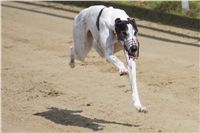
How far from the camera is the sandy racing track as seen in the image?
6.71 meters

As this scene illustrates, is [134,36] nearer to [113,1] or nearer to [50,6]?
[113,1]

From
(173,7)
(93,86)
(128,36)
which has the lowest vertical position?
(93,86)

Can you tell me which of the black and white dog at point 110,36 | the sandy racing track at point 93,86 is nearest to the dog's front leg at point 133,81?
the black and white dog at point 110,36

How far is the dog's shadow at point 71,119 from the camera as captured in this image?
261 inches

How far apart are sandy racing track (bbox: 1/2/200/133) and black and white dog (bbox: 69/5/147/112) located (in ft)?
2.03

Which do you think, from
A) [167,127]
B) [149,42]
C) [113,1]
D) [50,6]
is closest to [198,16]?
[149,42]

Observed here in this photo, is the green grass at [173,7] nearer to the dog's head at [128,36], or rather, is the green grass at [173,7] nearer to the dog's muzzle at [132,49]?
the dog's head at [128,36]

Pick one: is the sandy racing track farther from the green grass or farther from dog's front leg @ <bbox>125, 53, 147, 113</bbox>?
the green grass

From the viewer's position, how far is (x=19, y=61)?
10.1m

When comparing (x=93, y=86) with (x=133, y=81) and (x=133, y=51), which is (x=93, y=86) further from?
(x=133, y=51)

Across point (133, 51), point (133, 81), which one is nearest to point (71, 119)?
point (133, 81)

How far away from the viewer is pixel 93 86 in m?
8.24

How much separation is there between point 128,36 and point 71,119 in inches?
52.1

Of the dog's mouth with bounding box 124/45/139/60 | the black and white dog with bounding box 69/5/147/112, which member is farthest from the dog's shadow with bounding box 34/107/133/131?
the dog's mouth with bounding box 124/45/139/60
